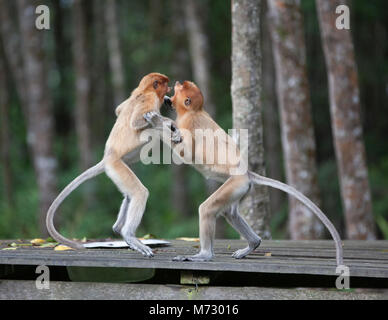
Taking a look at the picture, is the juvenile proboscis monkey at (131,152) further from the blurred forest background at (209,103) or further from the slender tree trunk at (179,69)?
the slender tree trunk at (179,69)

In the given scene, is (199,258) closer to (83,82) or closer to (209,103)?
(209,103)

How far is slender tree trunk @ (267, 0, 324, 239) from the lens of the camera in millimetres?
6828

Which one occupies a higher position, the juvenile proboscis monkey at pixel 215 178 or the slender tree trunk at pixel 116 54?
the slender tree trunk at pixel 116 54

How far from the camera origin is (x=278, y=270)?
3.65 m

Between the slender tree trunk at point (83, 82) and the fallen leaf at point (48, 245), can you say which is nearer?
the fallen leaf at point (48, 245)

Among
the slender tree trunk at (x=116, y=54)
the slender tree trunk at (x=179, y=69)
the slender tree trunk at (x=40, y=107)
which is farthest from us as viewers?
the slender tree trunk at (x=116, y=54)

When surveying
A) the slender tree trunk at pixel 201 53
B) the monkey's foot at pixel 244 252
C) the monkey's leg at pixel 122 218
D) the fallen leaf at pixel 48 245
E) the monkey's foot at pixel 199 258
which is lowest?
the fallen leaf at pixel 48 245

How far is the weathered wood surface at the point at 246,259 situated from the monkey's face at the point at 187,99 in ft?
3.41

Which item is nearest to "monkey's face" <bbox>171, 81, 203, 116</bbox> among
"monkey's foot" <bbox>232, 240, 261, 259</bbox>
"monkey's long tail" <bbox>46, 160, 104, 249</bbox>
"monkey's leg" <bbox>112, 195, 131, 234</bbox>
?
"monkey's long tail" <bbox>46, 160, 104, 249</bbox>

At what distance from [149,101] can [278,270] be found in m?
1.70

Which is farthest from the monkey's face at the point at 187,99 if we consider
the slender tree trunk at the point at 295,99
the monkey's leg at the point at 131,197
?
the slender tree trunk at the point at 295,99

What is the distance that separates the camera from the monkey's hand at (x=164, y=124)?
4.25 m

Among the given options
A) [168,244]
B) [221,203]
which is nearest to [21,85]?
[168,244]

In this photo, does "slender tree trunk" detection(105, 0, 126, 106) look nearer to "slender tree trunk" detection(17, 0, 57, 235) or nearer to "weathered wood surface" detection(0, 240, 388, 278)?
"slender tree trunk" detection(17, 0, 57, 235)
